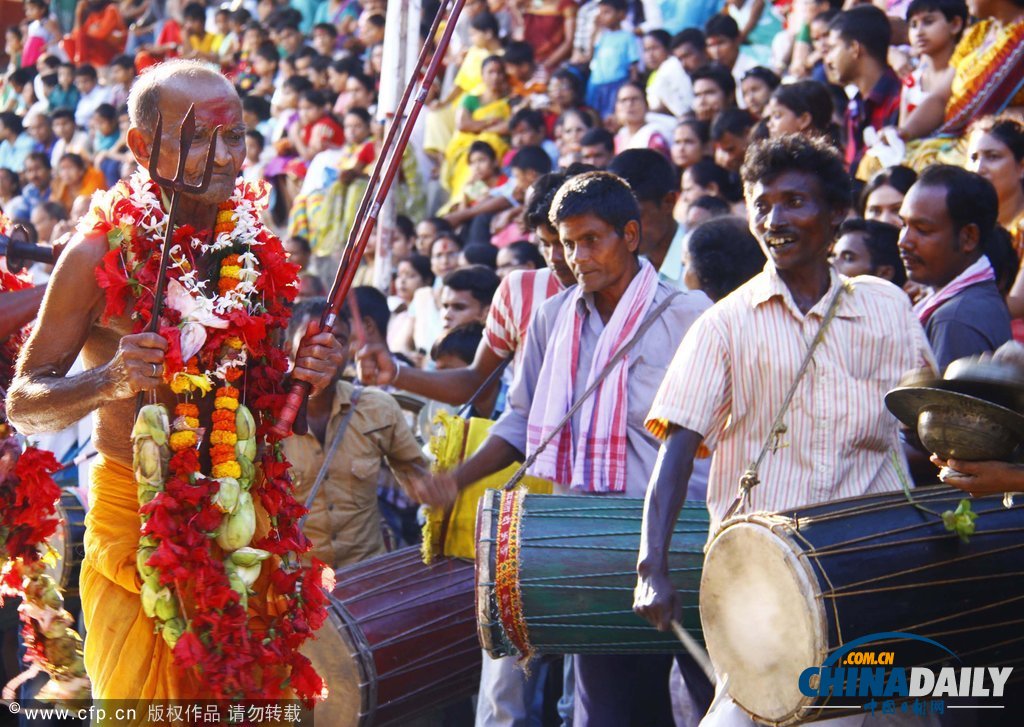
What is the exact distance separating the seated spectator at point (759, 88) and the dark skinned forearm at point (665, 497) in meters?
5.58

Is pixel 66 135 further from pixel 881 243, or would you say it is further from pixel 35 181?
pixel 881 243

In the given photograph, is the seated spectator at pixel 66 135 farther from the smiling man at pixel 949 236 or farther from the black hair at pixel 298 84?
the smiling man at pixel 949 236

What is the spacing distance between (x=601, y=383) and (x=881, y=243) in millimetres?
1826

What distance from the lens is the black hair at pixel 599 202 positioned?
481 cm

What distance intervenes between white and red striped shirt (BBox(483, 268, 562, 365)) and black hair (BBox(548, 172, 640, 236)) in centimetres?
62

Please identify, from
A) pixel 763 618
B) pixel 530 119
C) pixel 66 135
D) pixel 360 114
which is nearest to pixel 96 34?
pixel 66 135

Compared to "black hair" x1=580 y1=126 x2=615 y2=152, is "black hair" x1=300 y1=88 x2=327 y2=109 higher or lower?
"black hair" x1=300 y1=88 x2=327 y2=109

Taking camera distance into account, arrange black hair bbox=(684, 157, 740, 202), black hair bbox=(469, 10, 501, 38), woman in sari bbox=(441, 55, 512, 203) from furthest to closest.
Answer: black hair bbox=(469, 10, 501, 38) → woman in sari bbox=(441, 55, 512, 203) → black hair bbox=(684, 157, 740, 202)

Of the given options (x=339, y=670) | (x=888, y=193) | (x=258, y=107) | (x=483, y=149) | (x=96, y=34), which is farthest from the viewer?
(x=96, y=34)

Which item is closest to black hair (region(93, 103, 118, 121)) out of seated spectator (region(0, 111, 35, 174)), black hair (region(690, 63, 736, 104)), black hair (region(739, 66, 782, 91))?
seated spectator (region(0, 111, 35, 174))

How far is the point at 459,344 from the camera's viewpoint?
273 inches

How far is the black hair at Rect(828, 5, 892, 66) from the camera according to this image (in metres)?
7.95

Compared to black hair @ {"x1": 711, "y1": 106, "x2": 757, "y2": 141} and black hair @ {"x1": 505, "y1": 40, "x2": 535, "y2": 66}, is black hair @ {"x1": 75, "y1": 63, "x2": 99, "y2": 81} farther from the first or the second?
black hair @ {"x1": 711, "y1": 106, "x2": 757, "y2": 141}

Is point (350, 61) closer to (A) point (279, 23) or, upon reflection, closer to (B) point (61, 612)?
(A) point (279, 23)
